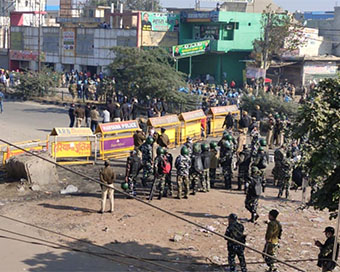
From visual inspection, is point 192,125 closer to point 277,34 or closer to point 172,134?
point 172,134

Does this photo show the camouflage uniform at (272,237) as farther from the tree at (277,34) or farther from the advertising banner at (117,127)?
the tree at (277,34)

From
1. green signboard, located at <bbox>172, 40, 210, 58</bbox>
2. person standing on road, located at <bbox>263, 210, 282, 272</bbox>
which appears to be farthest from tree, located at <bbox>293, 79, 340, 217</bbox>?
green signboard, located at <bbox>172, 40, 210, 58</bbox>

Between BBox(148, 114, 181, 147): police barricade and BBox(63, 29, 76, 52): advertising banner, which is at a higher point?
BBox(63, 29, 76, 52): advertising banner

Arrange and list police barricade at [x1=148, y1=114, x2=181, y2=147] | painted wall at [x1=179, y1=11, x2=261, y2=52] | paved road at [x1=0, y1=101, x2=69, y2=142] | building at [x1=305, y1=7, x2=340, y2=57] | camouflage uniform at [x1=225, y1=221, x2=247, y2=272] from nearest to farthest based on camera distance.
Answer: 1. camouflage uniform at [x1=225, y1=221, x2=247, y2=272]
2. police barricade at [x1=148, y1=114, x2=181, y2=147]
3. paved road at [x1=0, y1=101, x2=69, y2=142]
4. painted wall at [x1=179, y1=11, x2=261, y2=52]
5. building at [x1=305, y1=7, x2=340, y2=57]

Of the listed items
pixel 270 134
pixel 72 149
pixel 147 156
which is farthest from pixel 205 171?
pixel 270 134

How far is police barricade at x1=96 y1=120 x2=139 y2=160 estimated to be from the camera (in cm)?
1839

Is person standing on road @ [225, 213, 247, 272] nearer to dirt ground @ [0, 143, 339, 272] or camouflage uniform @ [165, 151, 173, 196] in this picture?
dirt ground @ [0, 143, 339, 272]

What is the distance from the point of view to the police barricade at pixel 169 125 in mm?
20097

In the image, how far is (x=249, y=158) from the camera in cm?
1498

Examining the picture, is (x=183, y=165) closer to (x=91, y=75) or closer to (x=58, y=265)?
(x=58, y=265)

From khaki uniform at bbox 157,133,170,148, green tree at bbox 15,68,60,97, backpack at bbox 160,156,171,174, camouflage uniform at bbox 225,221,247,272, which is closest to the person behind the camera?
camouflage uniform at bbox 225,221,247,272

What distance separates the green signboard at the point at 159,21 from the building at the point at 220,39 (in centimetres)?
60

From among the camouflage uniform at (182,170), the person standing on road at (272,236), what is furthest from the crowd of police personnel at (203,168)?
the person standing on road at (272,236)

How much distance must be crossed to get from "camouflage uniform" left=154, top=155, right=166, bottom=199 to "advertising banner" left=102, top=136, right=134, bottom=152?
175 inches
